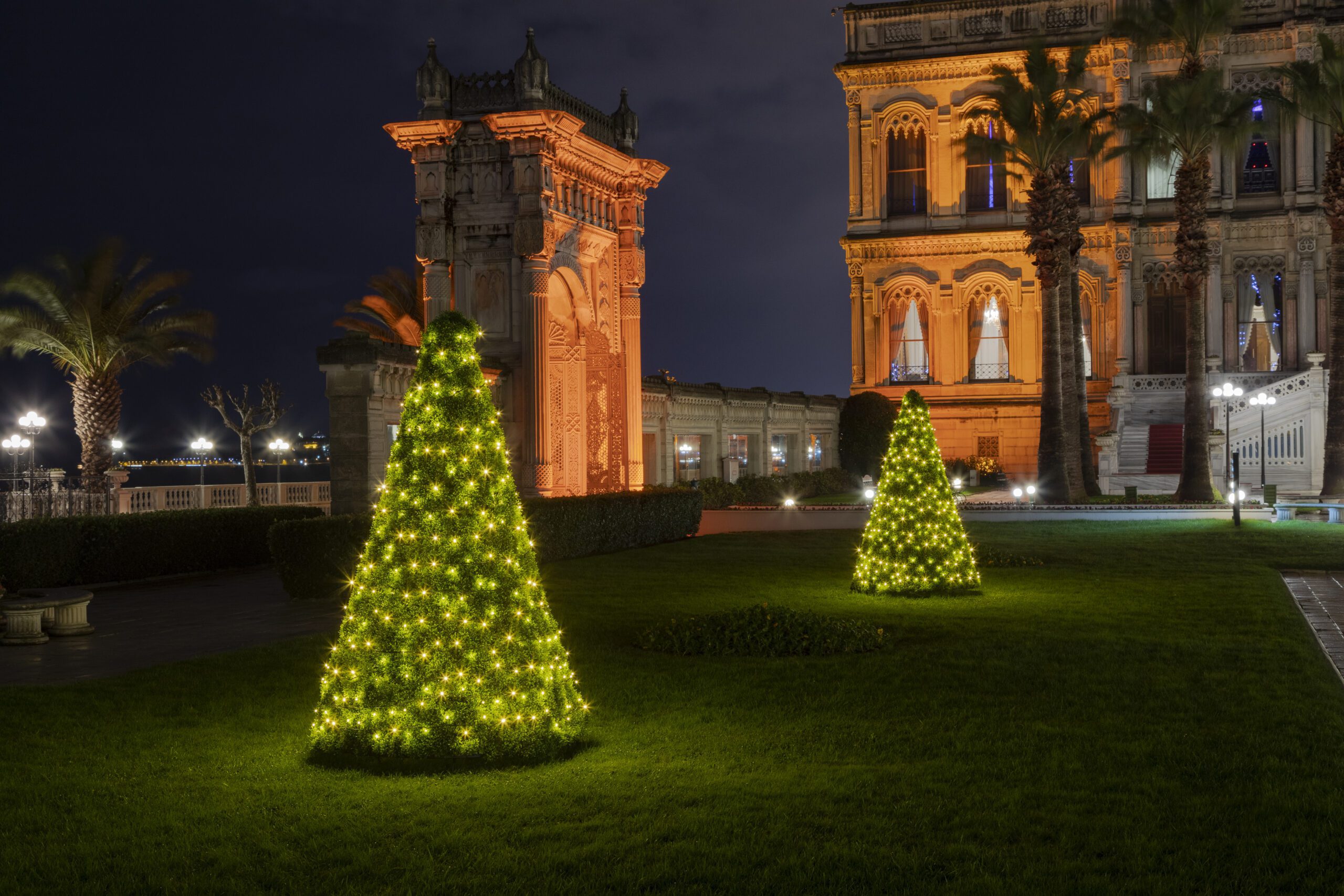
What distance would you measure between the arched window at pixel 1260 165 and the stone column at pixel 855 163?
48.8ft

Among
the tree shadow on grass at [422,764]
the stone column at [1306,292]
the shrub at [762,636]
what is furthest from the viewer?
the stone column at [1306,292]

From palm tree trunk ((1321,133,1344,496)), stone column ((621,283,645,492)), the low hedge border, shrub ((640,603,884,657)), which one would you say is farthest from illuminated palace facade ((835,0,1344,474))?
shrub ((640,603,884,657))

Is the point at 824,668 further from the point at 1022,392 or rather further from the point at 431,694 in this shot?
the point at 1022,392

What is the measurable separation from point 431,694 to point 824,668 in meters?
4.14

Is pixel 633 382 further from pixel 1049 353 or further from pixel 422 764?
pixel 422 764

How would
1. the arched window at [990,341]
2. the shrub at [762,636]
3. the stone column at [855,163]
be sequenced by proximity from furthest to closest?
the stone column at [855,163] < the arched window at [990,341] < the shrub at [762,636]

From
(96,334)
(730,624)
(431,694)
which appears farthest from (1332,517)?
(96,334)

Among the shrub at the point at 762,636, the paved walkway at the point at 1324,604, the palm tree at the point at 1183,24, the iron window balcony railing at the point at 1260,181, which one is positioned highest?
the palm tree at the point at 1183,24

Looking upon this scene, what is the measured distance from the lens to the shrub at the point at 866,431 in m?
42.1

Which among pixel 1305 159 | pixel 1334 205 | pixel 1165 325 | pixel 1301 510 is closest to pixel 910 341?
pixel 1165 325

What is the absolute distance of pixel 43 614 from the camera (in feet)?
42.0

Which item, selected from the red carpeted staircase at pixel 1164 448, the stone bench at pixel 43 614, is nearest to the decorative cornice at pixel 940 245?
the red carpeted staircase at pixel 1164 448

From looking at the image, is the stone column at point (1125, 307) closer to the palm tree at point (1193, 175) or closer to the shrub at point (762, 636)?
the palm tree at point (1193, 175)

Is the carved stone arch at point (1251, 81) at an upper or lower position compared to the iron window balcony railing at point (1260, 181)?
upper
